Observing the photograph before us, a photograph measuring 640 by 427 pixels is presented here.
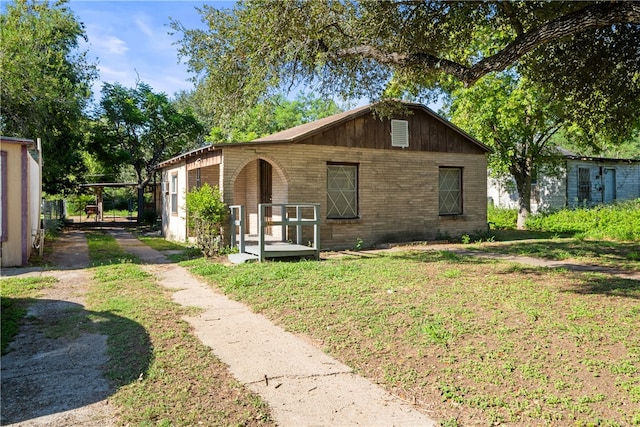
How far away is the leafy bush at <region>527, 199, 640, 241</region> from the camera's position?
51.5 feet

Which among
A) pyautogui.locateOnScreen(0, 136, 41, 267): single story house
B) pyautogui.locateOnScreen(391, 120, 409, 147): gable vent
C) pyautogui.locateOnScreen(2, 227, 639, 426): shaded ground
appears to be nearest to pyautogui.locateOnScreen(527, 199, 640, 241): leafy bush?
pyautogui.locateOnScreen(391, 120, 409, 147): gable vent

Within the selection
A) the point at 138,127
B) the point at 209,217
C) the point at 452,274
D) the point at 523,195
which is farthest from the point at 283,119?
the point at 452,274

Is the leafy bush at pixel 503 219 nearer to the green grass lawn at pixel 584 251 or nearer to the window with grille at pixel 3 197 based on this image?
the green grass lawn at pixel 584 251

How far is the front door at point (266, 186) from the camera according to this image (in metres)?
14.1

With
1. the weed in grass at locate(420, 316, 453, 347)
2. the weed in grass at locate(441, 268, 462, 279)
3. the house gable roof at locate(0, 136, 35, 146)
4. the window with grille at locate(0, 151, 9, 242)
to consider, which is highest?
the house gable roof at locate(0, 136, 35, 146)

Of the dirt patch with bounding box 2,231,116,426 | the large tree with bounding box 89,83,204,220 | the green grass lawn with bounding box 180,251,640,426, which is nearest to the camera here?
the dirt patch with bounding box 2,231,116,426

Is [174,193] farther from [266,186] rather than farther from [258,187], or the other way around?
[266,186]

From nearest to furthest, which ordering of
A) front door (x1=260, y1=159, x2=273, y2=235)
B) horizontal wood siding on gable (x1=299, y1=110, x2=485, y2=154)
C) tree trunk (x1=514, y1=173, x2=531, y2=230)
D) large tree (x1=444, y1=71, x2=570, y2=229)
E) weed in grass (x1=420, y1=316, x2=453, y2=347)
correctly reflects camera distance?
weed in grass (x1=420, y1=316, x2=453, y2=347) → horizontal wood siding on gable (x1=299, y1=110, x2=485, y2=154) → front door (x1=260, y1=159, x2=273, y2=235) → large tree (x1=444, y1=71, x2=570, y2=229) → tree trunk (x1=514, y1=173, x2=531, y2=230)

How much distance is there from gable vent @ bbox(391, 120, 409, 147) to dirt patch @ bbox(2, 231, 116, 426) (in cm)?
1013

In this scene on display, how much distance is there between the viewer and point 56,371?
4.06 metres

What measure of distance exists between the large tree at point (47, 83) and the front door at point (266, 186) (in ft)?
32.8

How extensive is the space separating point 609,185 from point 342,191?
62.8 feet

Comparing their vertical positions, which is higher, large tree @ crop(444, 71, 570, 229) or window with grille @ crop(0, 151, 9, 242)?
large tree @ crop(444, 71, 570, 229)

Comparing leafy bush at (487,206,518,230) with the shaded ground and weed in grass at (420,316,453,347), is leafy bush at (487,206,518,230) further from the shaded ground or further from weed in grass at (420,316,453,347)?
the shaded ground
